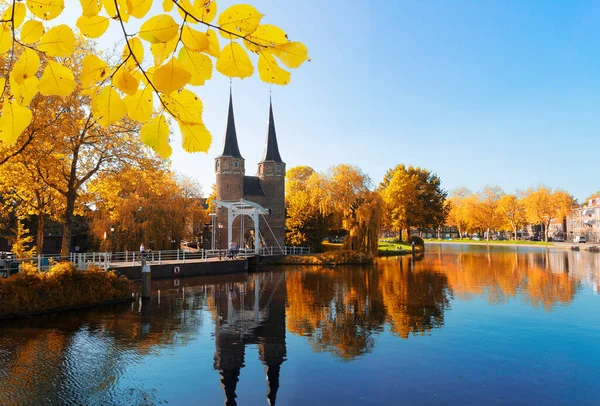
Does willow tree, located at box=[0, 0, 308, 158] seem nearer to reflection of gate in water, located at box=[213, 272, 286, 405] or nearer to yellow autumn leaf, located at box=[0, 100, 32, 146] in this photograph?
yellow autumn leaf, located at box=[0, 100, 32, 146]

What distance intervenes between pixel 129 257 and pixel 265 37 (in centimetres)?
2837

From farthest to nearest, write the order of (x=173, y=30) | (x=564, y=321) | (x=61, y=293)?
→ (x=61, y=293), (x=564, y=321), (x=173, y=30)

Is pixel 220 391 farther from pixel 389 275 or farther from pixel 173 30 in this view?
pixel 389 275

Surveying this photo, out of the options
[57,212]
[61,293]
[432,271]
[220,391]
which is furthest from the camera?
[432,271]

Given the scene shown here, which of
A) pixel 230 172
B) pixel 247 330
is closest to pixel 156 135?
pixel 247 330

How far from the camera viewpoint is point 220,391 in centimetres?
778

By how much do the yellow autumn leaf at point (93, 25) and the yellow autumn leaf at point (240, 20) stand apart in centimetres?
41

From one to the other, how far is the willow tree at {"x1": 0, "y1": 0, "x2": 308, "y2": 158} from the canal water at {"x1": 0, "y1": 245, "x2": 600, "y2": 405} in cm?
724

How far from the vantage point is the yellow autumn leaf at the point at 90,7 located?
1222 mm

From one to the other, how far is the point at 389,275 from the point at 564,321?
12488 mm

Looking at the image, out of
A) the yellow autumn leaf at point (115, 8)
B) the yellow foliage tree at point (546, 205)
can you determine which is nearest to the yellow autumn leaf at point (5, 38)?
the yellow autumn leaf at point (115, 8)

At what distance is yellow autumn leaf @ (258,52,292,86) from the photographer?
1.24 m

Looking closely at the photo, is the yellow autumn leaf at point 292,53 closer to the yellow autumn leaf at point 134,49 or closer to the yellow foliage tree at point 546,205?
the yellow autumn leaf at point 134,49

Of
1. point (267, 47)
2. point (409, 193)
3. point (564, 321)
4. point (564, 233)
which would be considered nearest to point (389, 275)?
point (564, 321)
